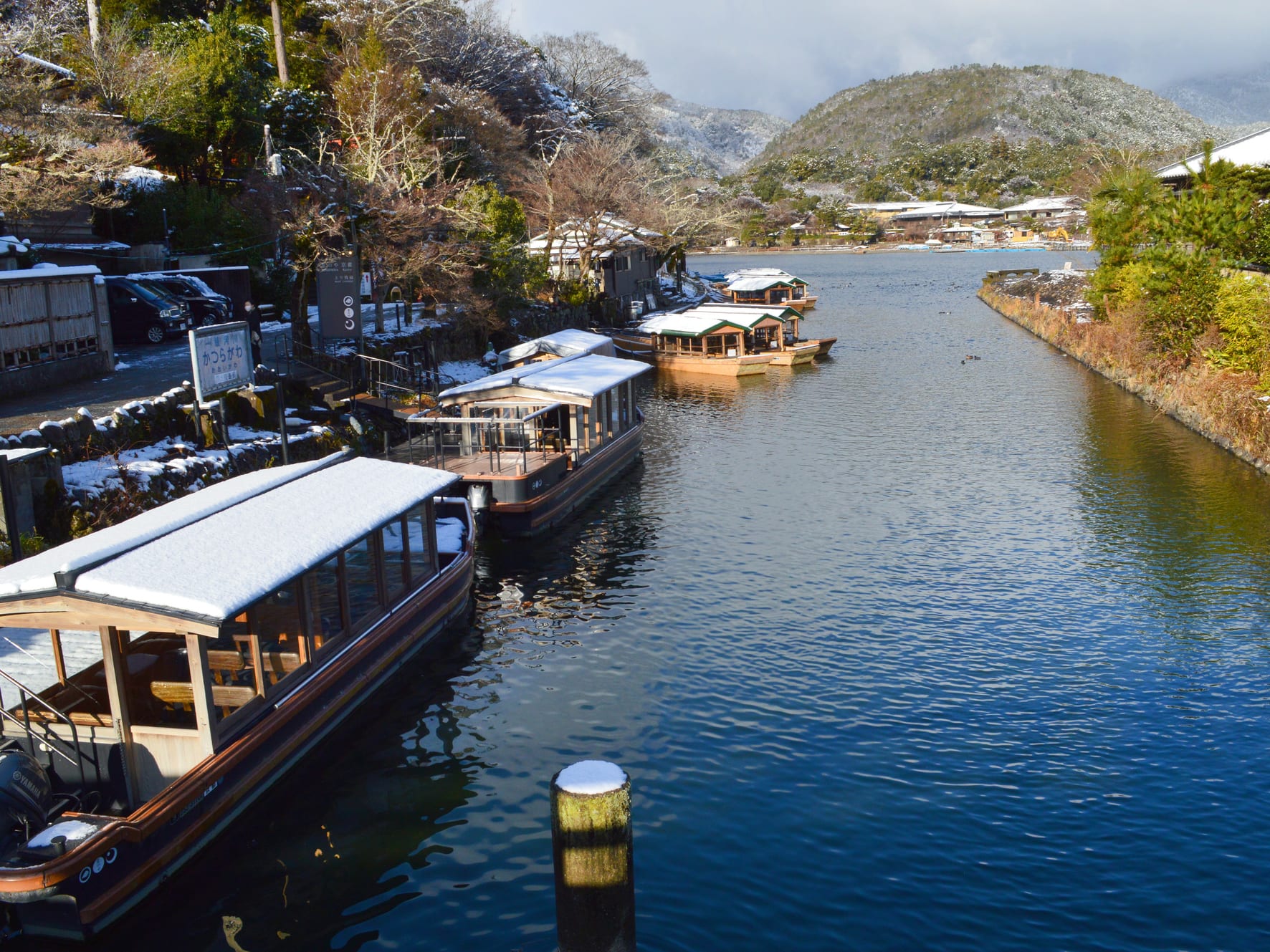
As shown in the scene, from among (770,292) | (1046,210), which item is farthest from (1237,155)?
(1046,210)

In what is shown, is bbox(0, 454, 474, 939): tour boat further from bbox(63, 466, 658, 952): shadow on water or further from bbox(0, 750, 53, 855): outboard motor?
bbox(63, 466, 658, 952): shadow on water

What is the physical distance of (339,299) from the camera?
34094 mm

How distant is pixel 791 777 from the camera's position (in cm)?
1541

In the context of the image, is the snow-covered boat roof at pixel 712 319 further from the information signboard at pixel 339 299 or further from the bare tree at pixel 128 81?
the bare tree at pixel 128 81

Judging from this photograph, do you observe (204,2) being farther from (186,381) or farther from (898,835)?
(898,835)

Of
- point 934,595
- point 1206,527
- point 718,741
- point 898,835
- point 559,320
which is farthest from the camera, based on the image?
point 559,320

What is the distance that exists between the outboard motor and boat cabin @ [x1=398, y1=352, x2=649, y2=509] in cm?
Result: 1519

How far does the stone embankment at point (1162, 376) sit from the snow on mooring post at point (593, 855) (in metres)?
30.7

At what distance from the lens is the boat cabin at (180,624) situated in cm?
1245

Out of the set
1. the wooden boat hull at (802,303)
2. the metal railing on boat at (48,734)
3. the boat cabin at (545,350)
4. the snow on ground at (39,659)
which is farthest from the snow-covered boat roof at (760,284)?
the metal railing on boat at (48,734)

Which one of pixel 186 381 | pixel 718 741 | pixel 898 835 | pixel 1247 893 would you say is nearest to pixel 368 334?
pixel 186 381

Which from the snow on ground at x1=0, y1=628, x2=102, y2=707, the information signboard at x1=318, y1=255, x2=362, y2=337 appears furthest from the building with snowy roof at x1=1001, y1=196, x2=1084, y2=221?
the snow on ground at x1=0, y1=628, x2=102, y2=707

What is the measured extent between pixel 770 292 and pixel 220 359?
6284cm

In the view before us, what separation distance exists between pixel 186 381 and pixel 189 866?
17944 millimetres
